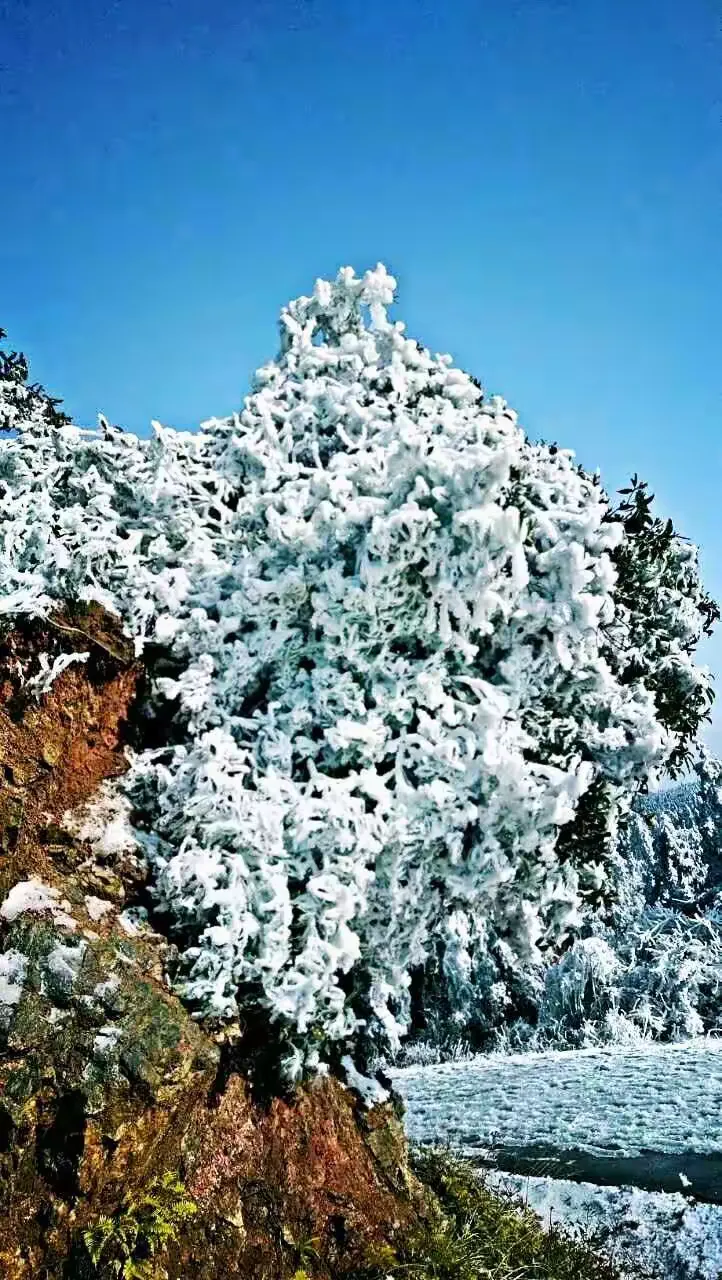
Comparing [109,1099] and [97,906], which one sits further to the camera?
[97,906]

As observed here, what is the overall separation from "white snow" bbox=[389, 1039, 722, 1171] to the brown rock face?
3369 mm

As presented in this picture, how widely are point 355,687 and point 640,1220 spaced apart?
460 cm

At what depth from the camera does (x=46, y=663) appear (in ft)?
14.1

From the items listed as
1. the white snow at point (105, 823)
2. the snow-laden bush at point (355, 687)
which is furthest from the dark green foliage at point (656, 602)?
the white snow at point (105, 823)

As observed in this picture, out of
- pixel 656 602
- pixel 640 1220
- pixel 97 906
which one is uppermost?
pixel 656 602

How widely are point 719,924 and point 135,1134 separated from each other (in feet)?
33.9

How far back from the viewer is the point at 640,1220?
18.4 feet

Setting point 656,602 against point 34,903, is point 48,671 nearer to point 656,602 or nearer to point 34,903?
point 34,903

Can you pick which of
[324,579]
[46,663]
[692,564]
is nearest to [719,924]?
[692,564]

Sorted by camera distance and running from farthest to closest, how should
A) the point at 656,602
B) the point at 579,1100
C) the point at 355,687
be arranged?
1. the point at 579,1100
2. the point at 656,602
3. the point at 355,687

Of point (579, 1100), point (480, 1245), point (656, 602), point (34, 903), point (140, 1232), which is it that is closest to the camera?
point (140, 1232)

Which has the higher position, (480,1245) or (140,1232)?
(140,1232)

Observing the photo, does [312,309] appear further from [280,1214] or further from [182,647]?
[280,1214]

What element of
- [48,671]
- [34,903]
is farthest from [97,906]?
[48,671]
